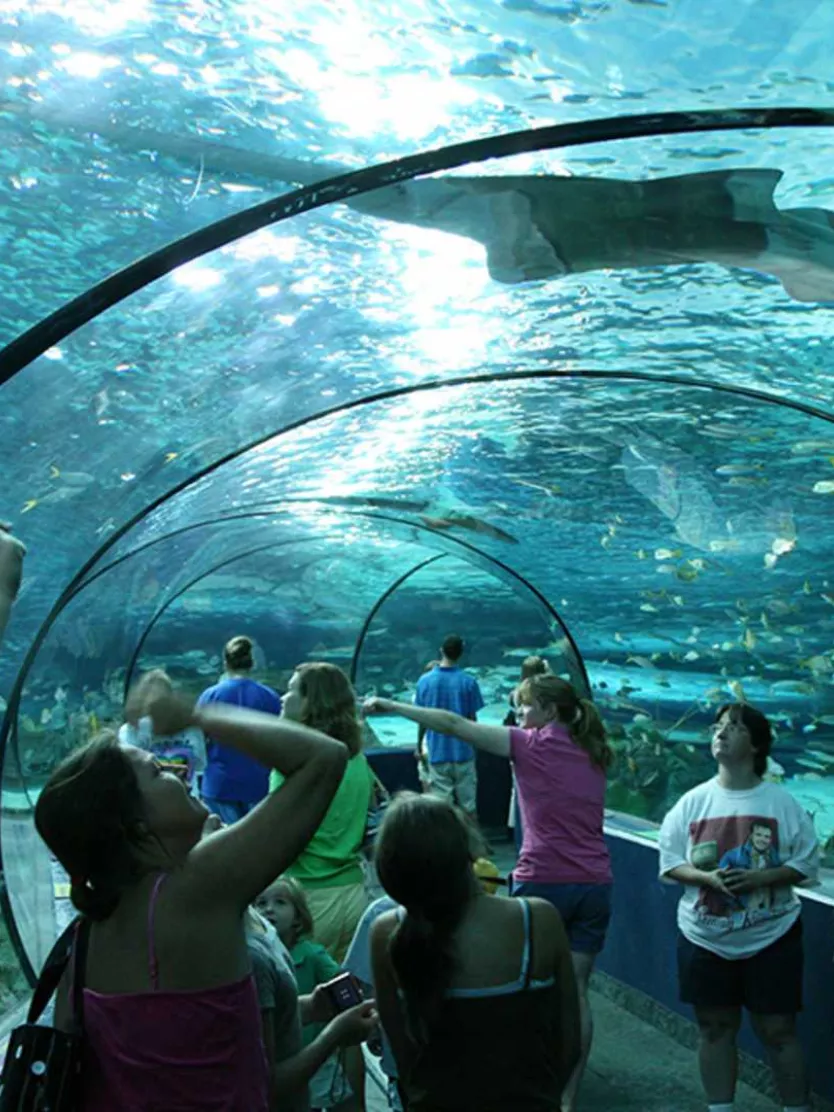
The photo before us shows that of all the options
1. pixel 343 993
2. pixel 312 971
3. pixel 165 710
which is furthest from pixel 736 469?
pixel 165 710

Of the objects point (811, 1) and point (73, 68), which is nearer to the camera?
point (811, 1)

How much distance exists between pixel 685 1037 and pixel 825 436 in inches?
146

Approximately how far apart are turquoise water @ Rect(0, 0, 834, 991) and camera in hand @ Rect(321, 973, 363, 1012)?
267 centimetres

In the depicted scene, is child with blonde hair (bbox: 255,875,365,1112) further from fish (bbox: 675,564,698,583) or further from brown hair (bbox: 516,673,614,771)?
fish (bbox: 675,564,698,583)

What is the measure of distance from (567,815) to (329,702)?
1.31 meters

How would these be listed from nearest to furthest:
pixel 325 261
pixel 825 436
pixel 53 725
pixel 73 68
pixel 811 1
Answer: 1. pixel 811 1
2. pixel 73 68
3. pixel 325 261
4. pixel 825 436
5. pixel 53 725

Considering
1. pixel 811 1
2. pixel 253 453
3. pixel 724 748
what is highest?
pixel 811 1

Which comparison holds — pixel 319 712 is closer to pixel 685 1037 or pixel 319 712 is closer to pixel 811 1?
pixel 811 1

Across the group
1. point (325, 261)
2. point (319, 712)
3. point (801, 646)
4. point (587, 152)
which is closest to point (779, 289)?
point (587, 152)

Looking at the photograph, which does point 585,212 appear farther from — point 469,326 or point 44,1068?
point 44,1068

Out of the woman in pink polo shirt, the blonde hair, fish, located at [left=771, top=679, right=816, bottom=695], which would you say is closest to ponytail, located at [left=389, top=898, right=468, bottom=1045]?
the blonde hair

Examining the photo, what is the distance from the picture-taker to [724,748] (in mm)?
5059

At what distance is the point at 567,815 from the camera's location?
17.7ft

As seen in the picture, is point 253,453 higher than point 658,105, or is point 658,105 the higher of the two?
point 658,105
